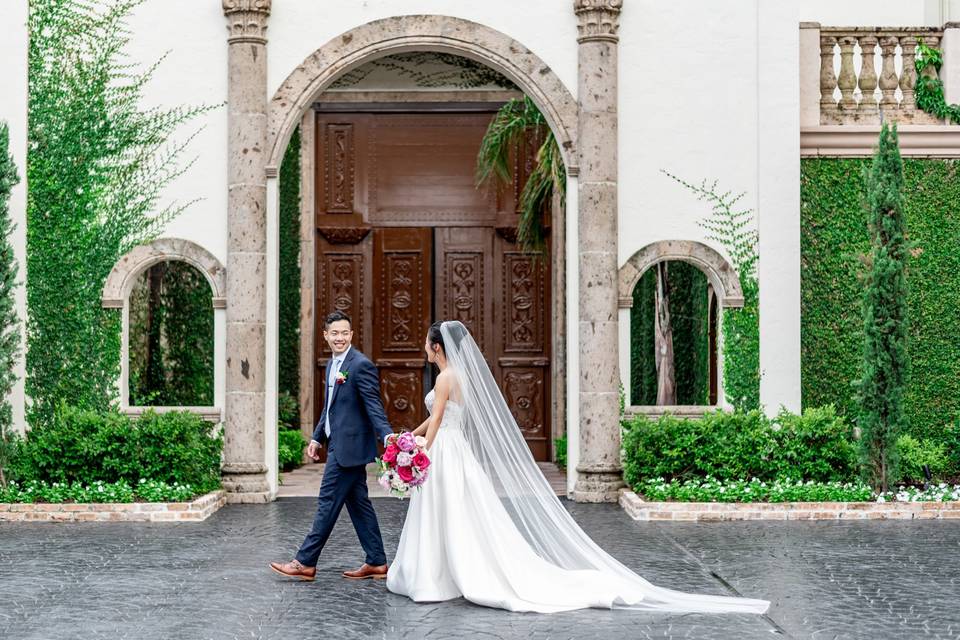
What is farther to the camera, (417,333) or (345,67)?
(417,333)

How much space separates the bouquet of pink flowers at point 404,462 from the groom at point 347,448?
334 mm

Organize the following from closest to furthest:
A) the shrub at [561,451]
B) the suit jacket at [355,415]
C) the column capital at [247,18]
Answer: the suit jacket at [355,415], the column capital at [247,18], the shrub at [561,451]

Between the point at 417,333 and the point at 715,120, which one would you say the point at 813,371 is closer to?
the point at 715,120

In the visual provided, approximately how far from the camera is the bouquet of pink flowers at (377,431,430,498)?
813cm

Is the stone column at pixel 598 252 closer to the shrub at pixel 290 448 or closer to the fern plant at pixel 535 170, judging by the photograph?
the fern plant at pixel 535 170

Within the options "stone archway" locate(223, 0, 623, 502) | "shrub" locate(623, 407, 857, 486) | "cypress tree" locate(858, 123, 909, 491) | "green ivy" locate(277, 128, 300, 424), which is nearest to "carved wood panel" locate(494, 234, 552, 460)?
"green ivy" locate(277, 128, 300, 424)

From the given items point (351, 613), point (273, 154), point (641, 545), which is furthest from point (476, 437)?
point (273, 154)

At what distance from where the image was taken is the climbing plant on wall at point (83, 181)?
13359 mm

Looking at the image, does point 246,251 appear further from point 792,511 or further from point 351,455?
point 792,511

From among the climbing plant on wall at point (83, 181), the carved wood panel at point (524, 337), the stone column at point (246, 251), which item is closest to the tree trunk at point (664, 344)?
the carved wood panel at point (524, 337)

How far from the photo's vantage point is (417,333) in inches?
737

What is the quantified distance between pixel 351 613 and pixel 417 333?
1126cm

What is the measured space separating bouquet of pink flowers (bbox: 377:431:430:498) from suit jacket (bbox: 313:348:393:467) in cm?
42

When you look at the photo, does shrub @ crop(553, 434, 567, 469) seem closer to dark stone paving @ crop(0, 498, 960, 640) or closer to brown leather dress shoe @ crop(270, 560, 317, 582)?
dark stone paving @ crop(0, 498, 960, 640)
